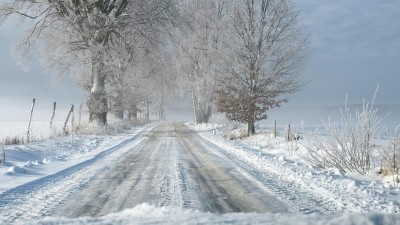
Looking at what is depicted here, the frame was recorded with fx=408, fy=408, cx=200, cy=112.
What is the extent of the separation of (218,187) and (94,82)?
790 inches

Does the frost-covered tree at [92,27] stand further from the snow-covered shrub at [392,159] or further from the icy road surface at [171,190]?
the snow-covered shrub at [392,159]

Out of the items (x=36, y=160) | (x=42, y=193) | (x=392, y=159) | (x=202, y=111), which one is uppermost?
(x=202, y=111)

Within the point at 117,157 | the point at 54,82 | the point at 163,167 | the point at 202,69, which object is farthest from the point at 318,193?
the point at 202,69

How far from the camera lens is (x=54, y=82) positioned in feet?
88.3

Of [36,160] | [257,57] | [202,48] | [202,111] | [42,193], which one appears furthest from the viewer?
[202,111]

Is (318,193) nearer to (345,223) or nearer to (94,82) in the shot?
(345,223)

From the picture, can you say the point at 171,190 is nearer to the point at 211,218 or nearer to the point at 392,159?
the point at 211,218

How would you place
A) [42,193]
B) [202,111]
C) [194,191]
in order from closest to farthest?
[42,193]
[194,191]
[202,111]

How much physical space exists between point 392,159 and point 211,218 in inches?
230

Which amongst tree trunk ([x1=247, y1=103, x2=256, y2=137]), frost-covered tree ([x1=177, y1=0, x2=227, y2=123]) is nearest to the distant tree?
tree trunk ([x1=247, y1=103, x2=256, y2=137])

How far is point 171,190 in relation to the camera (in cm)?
691

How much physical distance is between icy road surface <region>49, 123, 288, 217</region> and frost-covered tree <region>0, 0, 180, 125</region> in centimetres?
1505

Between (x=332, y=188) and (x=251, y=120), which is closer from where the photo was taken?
(x=332, y=188)

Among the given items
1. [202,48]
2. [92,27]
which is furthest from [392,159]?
[202,48]
